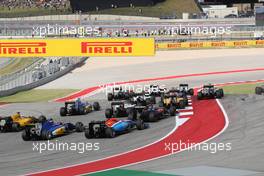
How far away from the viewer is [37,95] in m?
37.9

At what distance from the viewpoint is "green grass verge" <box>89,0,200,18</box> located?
101688 millimetres

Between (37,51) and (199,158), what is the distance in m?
17.2

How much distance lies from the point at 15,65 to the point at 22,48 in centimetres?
1973

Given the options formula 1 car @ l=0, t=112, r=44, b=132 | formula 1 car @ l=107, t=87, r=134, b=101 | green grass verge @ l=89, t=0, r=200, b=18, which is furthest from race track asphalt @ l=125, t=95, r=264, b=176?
green grass verge @ l=89, t=0, r=200, b=18

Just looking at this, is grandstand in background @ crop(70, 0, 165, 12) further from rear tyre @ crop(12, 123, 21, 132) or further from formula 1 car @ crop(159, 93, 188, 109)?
rear tyre @ crop(12, 123, 21, 132)

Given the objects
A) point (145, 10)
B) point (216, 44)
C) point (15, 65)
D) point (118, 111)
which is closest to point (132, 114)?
point (118, 111)

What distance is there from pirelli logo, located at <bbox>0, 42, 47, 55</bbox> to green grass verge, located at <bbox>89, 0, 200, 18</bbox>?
68.3m

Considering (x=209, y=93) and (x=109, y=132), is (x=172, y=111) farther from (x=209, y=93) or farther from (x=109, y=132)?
(x=209, y=93)

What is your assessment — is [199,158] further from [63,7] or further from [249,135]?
[63,7]

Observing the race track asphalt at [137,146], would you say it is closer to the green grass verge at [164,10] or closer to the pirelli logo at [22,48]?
the pirelli logo at [22,48]

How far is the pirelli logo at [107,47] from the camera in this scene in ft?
103

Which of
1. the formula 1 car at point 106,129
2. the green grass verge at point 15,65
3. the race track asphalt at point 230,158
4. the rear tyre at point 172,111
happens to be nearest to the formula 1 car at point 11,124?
the formula 1 car at point 106,129

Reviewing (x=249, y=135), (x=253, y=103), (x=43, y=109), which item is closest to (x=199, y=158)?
(x=249, y=135)

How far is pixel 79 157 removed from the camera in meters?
17.6
